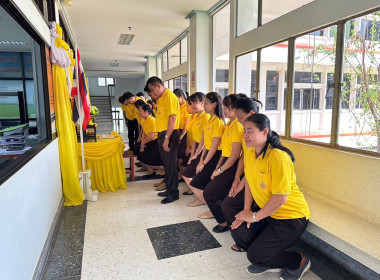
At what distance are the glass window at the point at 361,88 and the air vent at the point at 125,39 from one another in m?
6.23

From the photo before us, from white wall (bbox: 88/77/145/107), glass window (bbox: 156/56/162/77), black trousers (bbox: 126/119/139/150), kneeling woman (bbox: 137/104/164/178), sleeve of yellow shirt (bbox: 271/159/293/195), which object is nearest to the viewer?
sleeve of yellow shirt (bbox: 271/159/293/195)

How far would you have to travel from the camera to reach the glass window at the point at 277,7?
320cm

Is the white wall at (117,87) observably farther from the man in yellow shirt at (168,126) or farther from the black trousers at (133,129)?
the man in yellow shirt at (168,126)

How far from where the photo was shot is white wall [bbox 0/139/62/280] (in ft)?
4.48

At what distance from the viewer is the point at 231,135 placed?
2420 millimetres

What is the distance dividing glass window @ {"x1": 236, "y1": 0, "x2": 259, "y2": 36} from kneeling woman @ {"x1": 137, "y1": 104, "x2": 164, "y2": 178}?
2.09 meters

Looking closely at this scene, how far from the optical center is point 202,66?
573 cm

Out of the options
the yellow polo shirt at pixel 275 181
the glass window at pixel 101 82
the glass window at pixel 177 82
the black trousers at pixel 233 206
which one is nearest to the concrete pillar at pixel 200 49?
the glass window at pixel 177 82

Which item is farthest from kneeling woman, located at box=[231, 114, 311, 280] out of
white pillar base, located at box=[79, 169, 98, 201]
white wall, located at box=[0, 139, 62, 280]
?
white pillar base, located at box=[79, 169, 98, 201]

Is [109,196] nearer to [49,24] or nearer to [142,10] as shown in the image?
[49,24]

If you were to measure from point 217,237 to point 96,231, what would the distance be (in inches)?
47.4

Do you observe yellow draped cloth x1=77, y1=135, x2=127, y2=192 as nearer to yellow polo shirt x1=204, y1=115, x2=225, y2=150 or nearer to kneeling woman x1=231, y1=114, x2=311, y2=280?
Result: yellow polo shirt x1=204, y1=115, x2=225, y2=150

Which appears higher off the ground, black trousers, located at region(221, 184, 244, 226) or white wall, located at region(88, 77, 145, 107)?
white wall, located at region(88, 77, 145, 107)

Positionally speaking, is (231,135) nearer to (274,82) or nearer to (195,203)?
(195,203)
